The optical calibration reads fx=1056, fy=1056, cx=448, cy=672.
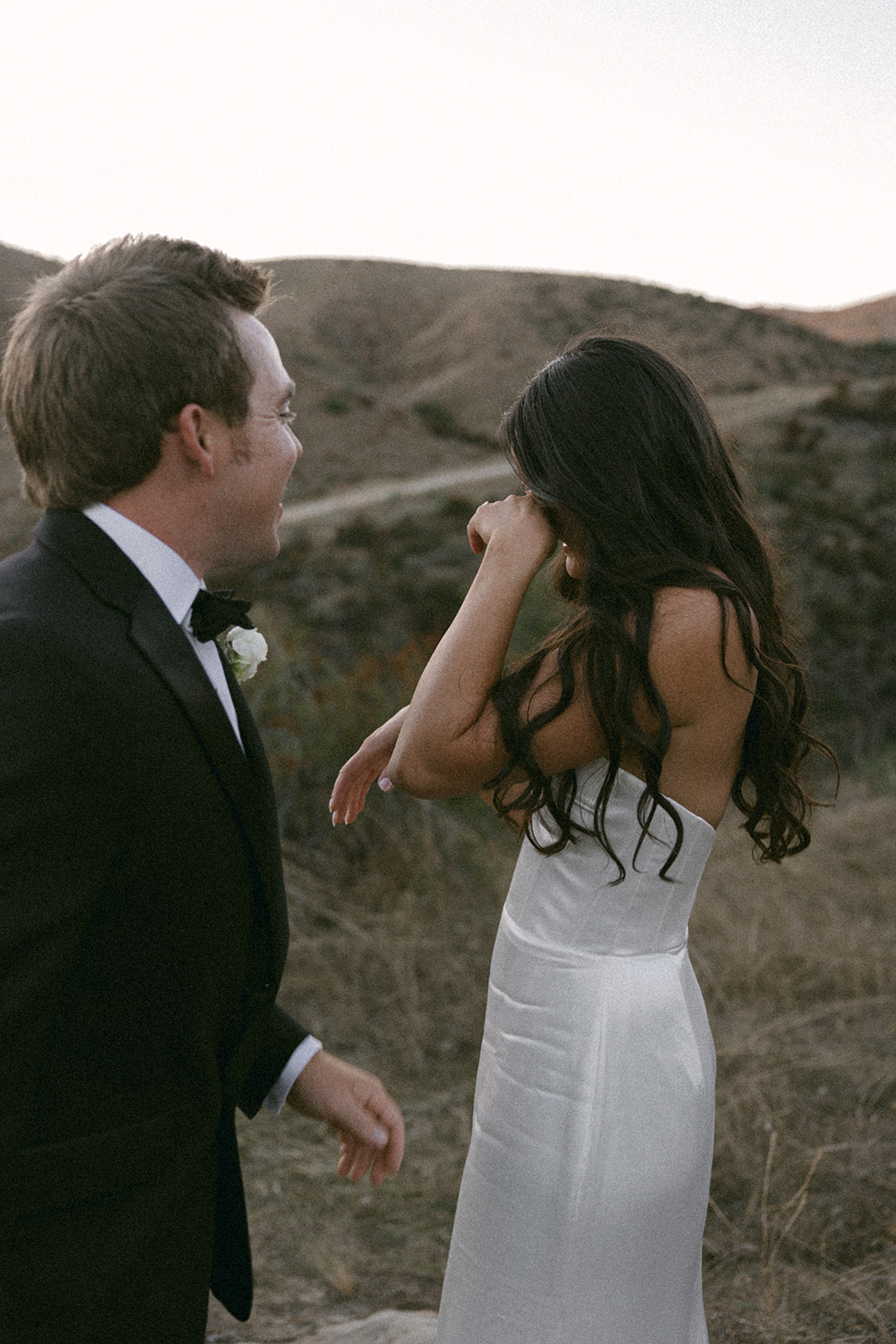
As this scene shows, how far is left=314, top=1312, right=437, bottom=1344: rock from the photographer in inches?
104

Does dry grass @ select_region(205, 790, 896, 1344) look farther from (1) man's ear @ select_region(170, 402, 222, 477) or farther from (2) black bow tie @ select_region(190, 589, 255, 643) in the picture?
(1) man's ear @ select_region(170, 402, 222, 477)

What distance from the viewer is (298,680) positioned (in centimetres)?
659

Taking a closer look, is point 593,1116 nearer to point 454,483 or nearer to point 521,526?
point 521,526

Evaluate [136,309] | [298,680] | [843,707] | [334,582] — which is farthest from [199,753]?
[334,582]

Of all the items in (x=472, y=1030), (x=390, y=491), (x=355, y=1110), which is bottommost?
(x=390, y=491)

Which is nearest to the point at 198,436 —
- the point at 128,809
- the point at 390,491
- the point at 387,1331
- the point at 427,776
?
the point at 128,809

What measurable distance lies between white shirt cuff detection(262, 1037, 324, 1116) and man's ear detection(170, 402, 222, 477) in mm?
919

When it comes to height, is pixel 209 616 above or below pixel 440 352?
above

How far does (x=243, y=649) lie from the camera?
170 cm

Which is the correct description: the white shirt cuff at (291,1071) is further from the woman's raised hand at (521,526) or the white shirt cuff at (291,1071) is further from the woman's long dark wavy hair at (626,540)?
the woman's raised hand at (521,526)

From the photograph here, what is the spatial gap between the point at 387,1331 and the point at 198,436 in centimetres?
238

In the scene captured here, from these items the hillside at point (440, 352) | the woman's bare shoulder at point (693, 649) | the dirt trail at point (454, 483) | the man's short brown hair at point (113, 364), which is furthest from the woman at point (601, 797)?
the hillside at point (440, 352)

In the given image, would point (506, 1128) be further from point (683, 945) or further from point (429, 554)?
point (429, 554)

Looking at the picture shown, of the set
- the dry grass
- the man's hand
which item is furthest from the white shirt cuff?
the dry grass
